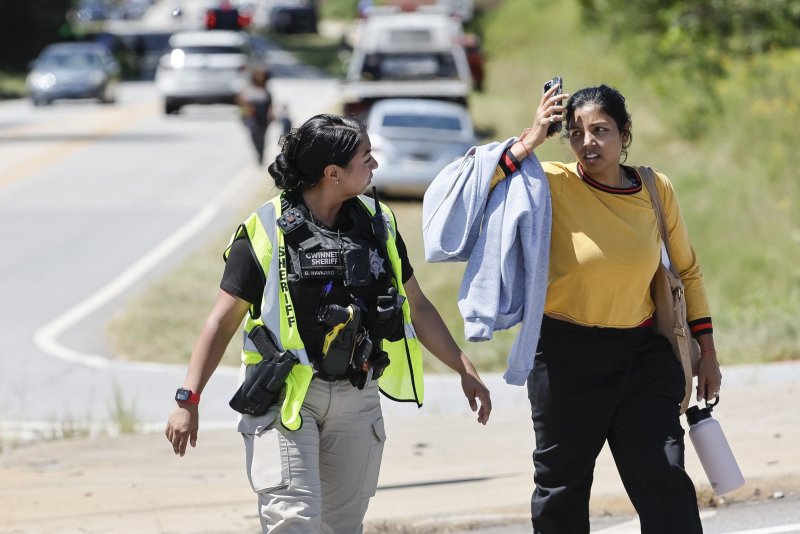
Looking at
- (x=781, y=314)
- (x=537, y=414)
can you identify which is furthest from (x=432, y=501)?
(x=781, y=314)

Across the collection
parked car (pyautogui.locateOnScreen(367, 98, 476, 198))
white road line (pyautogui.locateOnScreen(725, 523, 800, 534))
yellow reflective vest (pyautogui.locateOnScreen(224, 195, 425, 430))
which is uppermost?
parked car (pyautogui.locateOnScreen(367, 98, 476, 198))

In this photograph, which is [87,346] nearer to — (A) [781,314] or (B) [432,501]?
(A) [781,314]

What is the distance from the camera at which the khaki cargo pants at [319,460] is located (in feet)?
14.5

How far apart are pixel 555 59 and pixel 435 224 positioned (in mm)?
27412

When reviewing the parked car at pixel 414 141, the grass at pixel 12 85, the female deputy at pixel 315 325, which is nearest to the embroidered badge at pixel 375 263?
the female deputy at pixel 315 325

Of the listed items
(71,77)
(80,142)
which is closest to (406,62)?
(80,142)

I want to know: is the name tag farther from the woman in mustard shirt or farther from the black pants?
the black pants

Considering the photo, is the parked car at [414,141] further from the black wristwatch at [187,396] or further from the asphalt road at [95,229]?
the black wristwatch at [187,396]

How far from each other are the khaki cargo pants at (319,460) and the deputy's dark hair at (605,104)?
1.10 meters

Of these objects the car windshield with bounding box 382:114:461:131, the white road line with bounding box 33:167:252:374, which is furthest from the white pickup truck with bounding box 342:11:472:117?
the white road line with bounding box 33:167:252:374

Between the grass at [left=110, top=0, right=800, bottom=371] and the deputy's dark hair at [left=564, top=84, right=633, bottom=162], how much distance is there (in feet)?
20.8

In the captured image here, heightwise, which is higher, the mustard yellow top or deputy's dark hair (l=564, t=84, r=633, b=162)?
deputy's dark hair (l=564, t=84, r=633, b=162)

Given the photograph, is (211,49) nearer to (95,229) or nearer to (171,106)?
(171,106)

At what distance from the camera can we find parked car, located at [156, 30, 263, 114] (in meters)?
33.4
